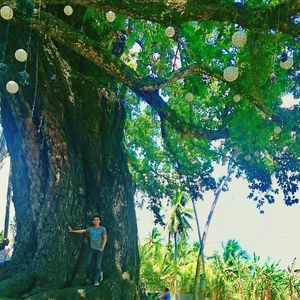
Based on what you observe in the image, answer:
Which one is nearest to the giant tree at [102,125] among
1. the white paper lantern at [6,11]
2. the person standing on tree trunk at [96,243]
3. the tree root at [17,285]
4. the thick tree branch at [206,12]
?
the tree root at [17,285]

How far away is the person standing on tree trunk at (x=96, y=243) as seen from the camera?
668 cm

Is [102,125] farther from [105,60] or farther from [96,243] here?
[105,60]

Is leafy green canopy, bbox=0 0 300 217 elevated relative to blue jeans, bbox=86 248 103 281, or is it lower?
elevated

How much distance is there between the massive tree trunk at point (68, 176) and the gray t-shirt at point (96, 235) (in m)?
0.26

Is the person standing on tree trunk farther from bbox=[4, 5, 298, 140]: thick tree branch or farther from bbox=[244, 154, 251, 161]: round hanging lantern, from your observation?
bbox=[244, 154, 251, 161]: round hanging lantern

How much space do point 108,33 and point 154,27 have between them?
1307 millimetres

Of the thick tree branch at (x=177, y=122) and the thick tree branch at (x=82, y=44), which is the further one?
the thick tree branch at (x=177, y=122)

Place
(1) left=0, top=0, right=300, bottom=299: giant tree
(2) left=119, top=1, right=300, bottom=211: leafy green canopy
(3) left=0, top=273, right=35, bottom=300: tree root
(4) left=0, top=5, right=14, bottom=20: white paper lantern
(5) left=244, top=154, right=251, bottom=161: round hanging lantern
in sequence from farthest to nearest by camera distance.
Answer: (5) left=244, top=154, right=251, bottom=161: round hanging lantern
(3) left=0, top=273, right=35, bottom=300: tree root
(1) left=0, top=0, right=300, bottom=299: giant tree
(2) left=119, top=1, right=300, bottom=211: leafy green canopy
(4) left=0, top=5, right=14, bottom=20: white paper lantern

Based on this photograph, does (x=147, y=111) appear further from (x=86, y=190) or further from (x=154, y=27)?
(x=154, y=27)

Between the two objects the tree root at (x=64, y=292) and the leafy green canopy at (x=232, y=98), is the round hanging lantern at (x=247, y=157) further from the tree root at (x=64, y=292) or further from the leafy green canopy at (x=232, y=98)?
the tree root at (x=64, y=292)

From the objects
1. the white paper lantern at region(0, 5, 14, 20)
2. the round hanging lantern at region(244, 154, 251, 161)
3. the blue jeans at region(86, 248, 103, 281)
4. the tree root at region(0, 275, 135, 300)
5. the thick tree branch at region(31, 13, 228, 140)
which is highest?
the thick tree branch at region(31, 13, 228, 140)

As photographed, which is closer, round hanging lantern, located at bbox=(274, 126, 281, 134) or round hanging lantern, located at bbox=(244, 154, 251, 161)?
round hanging lantern, located at bbox=(274, 126, 281, 134)

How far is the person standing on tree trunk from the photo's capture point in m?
6.68

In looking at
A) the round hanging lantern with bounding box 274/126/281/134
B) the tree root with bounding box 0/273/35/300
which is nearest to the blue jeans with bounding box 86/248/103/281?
the tree root with bounding box 0/273/35/300
